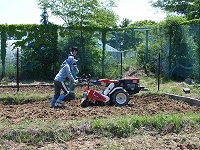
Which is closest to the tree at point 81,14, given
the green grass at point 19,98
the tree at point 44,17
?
the tree at point 44,17

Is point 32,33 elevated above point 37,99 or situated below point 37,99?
above

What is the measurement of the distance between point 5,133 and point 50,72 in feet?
40.3

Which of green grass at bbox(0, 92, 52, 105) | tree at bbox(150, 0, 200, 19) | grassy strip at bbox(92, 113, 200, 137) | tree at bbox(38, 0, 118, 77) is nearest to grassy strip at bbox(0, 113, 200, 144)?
grassy strip at bbox(92, 113, 200, 137)

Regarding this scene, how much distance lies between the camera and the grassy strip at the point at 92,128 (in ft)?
22.1

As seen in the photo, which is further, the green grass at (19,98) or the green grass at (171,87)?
the green grass at (171,87)

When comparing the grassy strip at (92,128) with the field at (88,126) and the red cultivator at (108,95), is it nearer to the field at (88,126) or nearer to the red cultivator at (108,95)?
the field at (88,126)

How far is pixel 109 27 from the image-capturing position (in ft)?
65.8

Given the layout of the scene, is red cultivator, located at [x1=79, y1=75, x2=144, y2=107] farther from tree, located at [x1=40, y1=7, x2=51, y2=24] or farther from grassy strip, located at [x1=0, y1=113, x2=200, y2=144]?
tree, located at [x1=40, y1=7, x2=51, y2=24]

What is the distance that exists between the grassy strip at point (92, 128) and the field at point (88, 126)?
0.08 feet

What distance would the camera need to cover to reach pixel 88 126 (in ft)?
23.5

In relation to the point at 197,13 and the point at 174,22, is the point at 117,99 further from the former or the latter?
the point at 197,13

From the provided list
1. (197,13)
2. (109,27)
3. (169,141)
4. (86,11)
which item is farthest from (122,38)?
(169,141)

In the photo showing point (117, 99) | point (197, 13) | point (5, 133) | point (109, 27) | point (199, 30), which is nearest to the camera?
point (5, 133)

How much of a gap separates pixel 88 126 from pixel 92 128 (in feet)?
0.28
